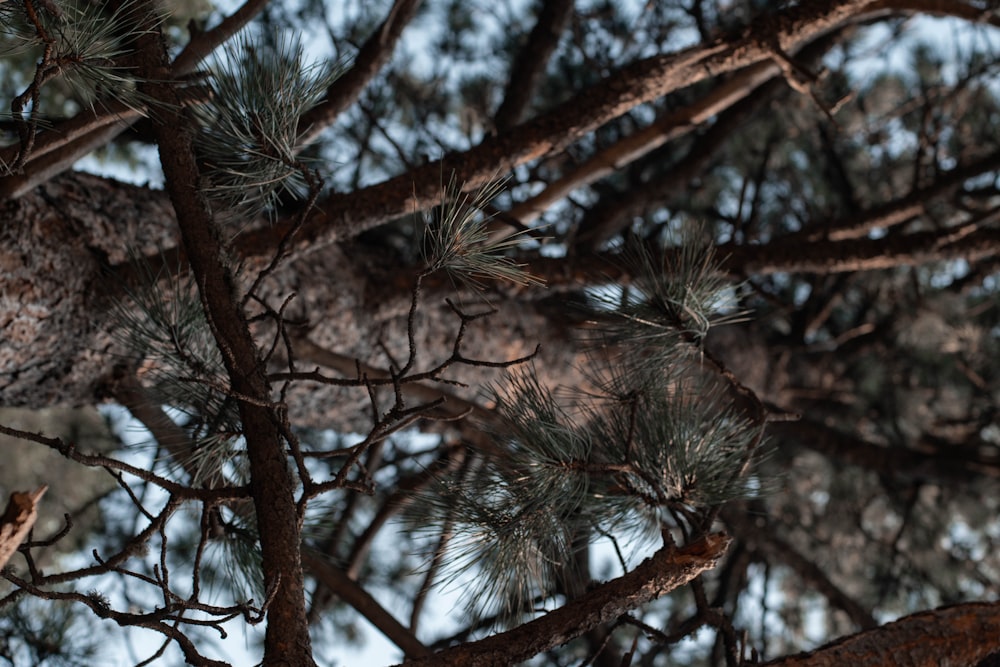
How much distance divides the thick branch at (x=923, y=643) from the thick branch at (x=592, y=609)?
14 centimetres

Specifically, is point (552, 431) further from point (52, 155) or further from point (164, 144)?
point (52, 155)

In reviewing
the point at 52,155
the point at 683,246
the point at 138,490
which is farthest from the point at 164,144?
the point at 138,490

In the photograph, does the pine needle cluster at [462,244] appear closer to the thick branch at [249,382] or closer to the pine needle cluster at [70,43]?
the thick branch at [249,382]

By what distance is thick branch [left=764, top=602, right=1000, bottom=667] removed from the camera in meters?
0.81

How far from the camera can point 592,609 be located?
2.48ft

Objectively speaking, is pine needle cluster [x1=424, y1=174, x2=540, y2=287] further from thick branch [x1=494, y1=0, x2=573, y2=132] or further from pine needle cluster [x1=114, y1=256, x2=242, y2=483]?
thick branch [x1=494, y1=0, x2=573, y2=132]

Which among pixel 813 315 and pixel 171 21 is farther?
pixel 813 315

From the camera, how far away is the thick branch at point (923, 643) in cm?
81

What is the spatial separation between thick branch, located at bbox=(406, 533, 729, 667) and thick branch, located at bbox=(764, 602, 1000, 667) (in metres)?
0.14

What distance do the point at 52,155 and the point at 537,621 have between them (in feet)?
2.74

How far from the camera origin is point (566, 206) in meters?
2.50

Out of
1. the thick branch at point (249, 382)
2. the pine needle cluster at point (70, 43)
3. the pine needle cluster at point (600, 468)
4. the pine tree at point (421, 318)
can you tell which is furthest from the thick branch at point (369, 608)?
the pine needle cluster at point (70, 43)

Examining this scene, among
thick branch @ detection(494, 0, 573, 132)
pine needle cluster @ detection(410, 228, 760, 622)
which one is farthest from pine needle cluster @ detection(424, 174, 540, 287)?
thick branch @ detection(494, 0, 573, 132)

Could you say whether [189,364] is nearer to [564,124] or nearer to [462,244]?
[462,244]
